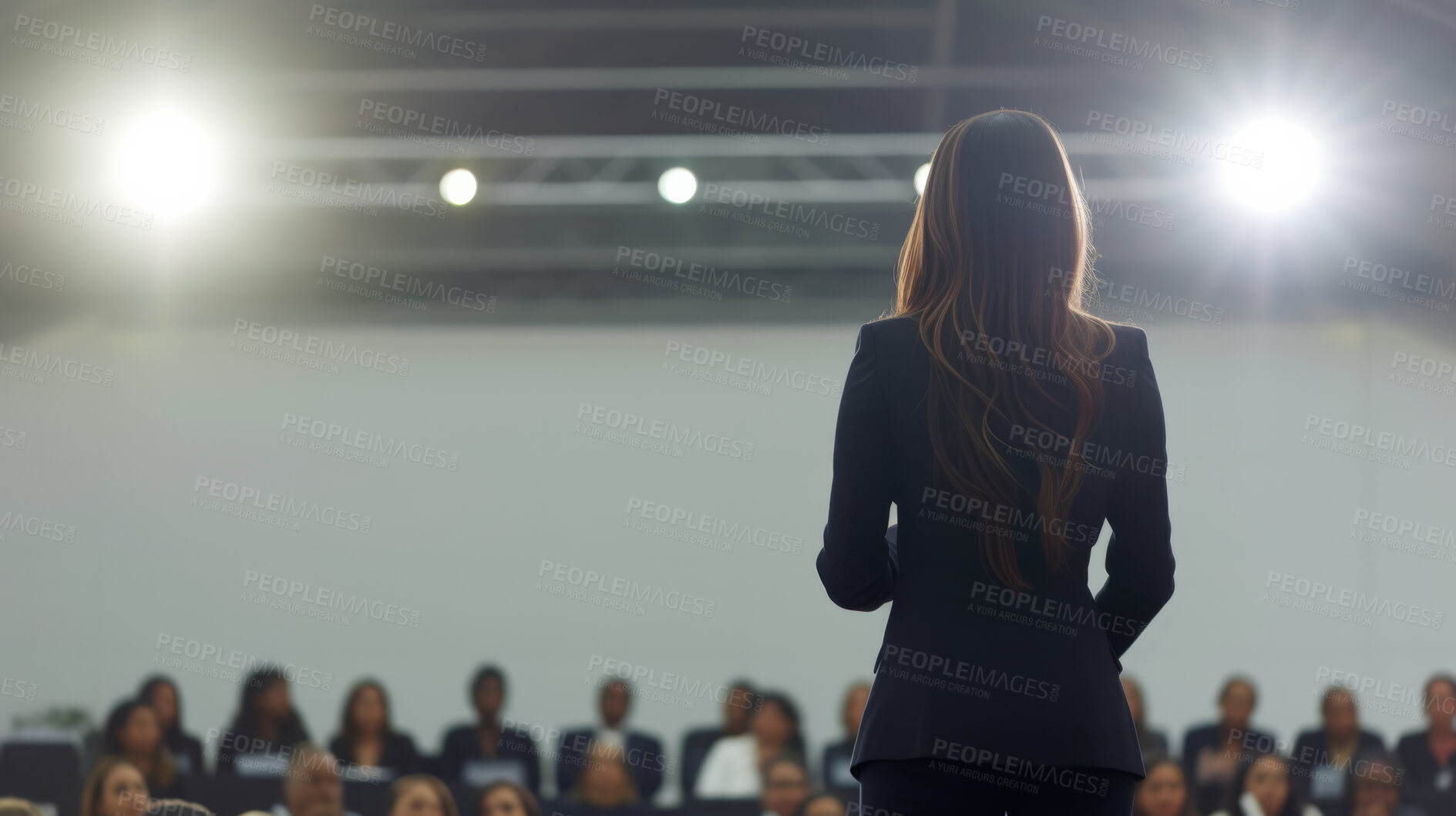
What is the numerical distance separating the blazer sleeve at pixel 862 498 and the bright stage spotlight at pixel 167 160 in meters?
6.03

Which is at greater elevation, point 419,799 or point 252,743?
point 252,743

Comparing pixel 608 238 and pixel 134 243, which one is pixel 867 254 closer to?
pixel 608 238

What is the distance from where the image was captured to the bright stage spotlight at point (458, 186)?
687 cm

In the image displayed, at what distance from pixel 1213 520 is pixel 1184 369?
1.06 metres

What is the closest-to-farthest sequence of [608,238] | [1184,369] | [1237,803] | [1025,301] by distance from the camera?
[1025,301] < [1237,803] < [608,238] < [1184,369]

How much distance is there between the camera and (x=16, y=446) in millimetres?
8312

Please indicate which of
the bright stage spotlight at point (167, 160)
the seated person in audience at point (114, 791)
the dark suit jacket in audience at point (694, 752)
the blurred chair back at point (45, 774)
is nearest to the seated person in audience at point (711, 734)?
the dark suit jacket in audience at point (694, 752)

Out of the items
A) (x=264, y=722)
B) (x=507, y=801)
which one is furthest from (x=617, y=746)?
(x=507, y=801)

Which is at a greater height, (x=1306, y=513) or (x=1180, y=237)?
(x=1180, y=237)

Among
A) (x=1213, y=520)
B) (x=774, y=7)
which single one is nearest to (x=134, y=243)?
(x=774, y=7)

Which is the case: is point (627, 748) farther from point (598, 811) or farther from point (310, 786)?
point (310, 786)

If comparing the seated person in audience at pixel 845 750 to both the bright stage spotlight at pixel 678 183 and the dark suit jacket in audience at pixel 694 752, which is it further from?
the bright stage spotlight at pixel 678 183

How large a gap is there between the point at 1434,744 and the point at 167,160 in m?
7.35

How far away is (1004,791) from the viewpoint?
3.78 ft
